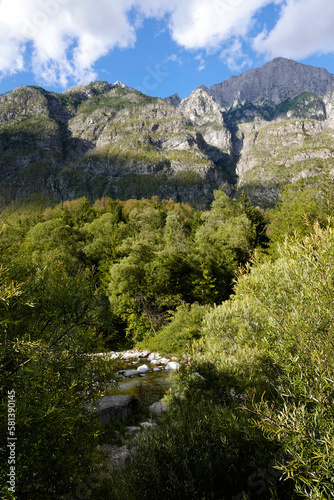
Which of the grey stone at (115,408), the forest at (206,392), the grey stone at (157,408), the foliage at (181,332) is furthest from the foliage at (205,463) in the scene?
the foliage at (181,332)

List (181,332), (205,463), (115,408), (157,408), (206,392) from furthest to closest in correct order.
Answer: (181,332)
(157,408)
(115,408)
(206,392)
(205,463)

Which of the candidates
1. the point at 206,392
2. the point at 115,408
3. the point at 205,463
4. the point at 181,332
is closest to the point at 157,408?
the point at 115,408

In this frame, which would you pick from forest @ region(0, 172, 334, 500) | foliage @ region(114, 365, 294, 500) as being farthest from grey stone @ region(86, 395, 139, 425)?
foliage @ region(114, 365, 294, 500)

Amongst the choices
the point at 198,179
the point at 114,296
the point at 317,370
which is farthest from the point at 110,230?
the point at 198,179

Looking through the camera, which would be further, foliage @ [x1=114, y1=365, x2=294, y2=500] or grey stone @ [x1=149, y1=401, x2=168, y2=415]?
grey stone @ [x1=149, y1=401, x2=168, y2=415]

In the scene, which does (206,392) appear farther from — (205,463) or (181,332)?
(181,332)

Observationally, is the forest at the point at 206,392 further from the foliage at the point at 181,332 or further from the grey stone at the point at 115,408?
the foliage at the point at 181,332

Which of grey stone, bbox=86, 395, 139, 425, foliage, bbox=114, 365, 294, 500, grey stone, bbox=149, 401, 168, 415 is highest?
foliage, bbox=114, 365, 294, 500

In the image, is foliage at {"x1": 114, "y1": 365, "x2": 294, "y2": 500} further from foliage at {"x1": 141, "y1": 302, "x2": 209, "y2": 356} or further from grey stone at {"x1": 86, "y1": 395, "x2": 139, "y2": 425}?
foliage at {"x1": 141, "y1": 302, "x2": 209, "y2": 356}

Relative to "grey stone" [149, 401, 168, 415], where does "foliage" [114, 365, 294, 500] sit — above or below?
above

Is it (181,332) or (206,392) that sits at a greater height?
(206,392)

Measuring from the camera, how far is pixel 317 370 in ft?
15.0

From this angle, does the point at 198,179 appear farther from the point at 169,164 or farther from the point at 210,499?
the point at 210,499

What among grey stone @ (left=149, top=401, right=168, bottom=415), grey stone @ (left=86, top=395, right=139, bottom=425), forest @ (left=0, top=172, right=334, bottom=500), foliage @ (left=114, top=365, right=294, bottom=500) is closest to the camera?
forest @ (left=0, top=172, right=334, bottom=500)
